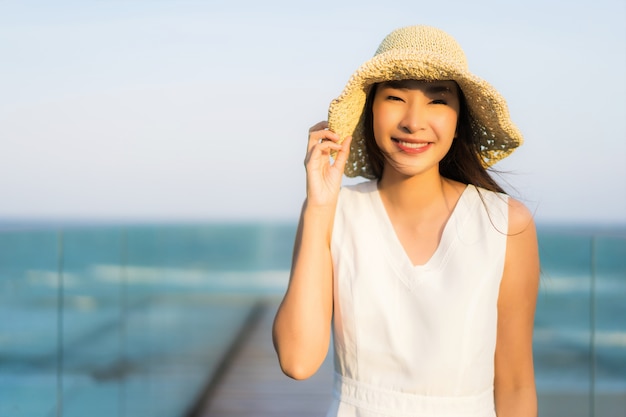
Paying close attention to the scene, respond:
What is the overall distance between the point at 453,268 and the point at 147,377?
2.69 metres

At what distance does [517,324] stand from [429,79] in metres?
0.53

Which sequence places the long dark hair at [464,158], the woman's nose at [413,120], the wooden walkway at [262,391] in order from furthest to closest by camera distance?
the wooden walkway at [262,391] → the long dark hair at [464,158] → the woman's nose at [413,120]

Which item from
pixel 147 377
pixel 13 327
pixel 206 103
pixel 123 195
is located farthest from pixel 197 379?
pixel 206 103

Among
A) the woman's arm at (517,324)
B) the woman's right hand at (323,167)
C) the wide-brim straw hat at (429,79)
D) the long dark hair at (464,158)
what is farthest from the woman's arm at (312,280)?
the woman's arm at (517,324)

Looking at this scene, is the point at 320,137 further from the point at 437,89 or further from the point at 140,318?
Answer: the point at 140,318

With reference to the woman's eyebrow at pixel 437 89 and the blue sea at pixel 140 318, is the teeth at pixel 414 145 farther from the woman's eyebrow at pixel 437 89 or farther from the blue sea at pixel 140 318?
the blue sea at pixel 140 318

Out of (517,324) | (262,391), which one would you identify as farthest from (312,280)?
(262,391)

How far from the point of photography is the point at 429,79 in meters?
→ 1.49

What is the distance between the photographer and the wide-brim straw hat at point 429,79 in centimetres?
147

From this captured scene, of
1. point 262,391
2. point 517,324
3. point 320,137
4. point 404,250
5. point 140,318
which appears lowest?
point 262,391

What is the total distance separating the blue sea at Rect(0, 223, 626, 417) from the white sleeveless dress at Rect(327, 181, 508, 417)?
3.73 ft

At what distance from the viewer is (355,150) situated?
1.78 m

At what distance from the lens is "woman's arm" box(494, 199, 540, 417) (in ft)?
4.97

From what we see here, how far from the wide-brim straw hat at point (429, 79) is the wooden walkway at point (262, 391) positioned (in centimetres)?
368
